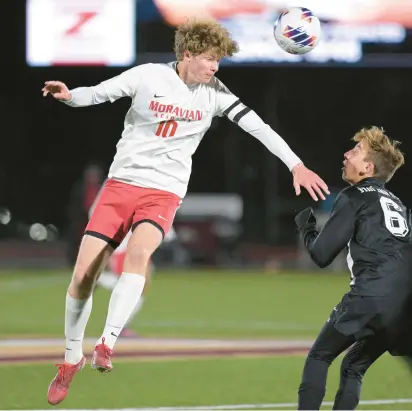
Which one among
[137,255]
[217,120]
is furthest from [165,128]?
[217,120]

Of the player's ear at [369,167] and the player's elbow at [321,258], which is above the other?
the player's ear at [369,167]

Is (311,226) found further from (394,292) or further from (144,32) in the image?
(144,32)

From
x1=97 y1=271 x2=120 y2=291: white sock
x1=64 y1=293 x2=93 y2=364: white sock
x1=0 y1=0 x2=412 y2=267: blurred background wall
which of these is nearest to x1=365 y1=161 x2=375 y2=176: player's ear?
x1=64 y1=293 x2=93 y2=364: white sock

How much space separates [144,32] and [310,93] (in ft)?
43.6

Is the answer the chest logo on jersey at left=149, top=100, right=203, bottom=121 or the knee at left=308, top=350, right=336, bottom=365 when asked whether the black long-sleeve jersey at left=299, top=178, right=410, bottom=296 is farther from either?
the chest logo on jersey at left=149, top=100, right=203, bottom=121

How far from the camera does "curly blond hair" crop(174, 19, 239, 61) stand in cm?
725

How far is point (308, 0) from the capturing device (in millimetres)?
21594

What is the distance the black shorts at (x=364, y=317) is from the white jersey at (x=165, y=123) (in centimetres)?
122

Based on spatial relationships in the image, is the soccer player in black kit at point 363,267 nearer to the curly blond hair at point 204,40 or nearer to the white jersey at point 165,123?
the white jersey at point 165,123

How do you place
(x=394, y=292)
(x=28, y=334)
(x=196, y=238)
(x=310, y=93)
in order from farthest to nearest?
(x=310, y=93) < (x=196, y=238) < (x=28, y=334) < (x=394, y=292)

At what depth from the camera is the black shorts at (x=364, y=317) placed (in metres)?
6.37

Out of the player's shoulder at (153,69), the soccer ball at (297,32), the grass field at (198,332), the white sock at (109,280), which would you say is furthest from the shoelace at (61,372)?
the white sock at (109,280)

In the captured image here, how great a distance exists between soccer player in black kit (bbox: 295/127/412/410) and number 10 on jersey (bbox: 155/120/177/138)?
1.26 meters

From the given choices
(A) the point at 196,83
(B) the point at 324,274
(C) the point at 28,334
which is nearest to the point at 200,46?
(A) the point at 196,83
